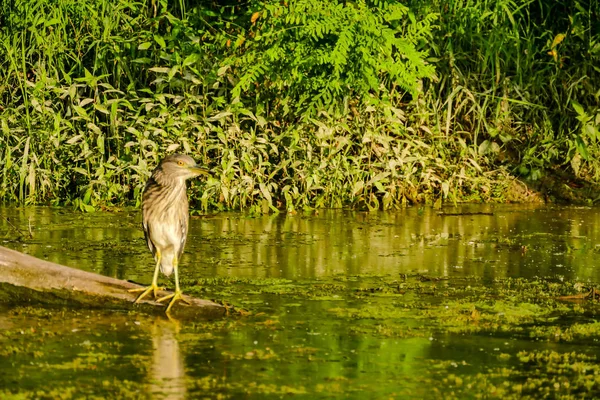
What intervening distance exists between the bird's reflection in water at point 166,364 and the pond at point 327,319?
0.04ft

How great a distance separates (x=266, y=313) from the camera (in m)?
6.54

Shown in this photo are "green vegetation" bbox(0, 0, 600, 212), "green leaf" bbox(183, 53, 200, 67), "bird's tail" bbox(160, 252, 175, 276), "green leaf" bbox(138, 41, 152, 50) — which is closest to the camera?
"bird's tail" bbox(160, 252, 175, 276)

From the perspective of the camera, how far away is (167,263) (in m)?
→ 7.10

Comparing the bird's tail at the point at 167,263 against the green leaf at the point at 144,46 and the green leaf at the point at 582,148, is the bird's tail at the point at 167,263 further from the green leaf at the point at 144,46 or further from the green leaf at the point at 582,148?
the green leaf at the point at 582,148

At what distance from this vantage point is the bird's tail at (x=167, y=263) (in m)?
7.04

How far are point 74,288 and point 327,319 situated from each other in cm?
132

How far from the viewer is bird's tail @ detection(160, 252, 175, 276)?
7036 millimetres

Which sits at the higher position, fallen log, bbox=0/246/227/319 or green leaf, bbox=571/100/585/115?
green leaf, bbox=571/100/585/115

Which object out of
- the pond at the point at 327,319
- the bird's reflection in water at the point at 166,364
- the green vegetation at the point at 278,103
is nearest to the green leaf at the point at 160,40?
the green vegetation at the point at 278,103

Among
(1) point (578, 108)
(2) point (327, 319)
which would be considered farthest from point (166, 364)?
(1) point (578, 108)

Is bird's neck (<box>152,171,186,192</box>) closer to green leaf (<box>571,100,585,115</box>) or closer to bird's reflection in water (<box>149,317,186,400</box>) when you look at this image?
bird's reflection in water (<box>149,317,186,400</box>)

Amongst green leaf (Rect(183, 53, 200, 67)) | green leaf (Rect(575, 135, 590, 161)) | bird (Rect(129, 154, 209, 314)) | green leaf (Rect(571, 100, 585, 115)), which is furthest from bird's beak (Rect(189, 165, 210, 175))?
green leaf (Rect(571, 100, 585, 115))

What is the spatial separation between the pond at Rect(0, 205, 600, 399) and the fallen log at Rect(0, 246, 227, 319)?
80mm

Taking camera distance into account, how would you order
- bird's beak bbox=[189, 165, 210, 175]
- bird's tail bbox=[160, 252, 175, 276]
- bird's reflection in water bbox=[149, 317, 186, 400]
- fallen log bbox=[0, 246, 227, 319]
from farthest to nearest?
bird's tail bbox=[160, 252, 175, 276], bird's beak bbox=[189, 165, 210, 175], fallen log bbox=[0, 246, 227, 319], bird's reflection in water bbox=[149, 317, 186, 400]
